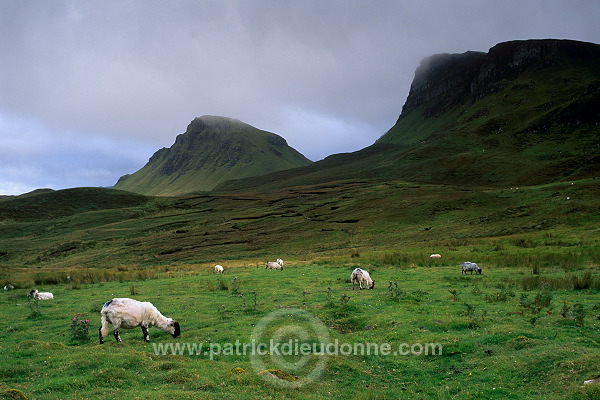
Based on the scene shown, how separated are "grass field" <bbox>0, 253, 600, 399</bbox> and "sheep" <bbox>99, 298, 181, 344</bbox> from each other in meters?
0.54

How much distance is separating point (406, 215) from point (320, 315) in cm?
7158

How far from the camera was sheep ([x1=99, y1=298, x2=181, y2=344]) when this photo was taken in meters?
14.4

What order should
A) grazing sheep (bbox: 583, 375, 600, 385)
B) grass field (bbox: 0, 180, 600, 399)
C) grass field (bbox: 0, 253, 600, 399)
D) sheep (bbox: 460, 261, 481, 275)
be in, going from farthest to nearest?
sheep (bbox: 460, 261, 481, 275)
grass field (bbox: 0, 180, 600, 399)
grass field (bbox: 0, 253, 600, 399)
grazing sheep (bbox: 583, 375, 600, 385)

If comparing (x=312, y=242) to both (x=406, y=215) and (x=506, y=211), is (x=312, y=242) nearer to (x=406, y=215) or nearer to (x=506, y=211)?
(x=406, y=215)

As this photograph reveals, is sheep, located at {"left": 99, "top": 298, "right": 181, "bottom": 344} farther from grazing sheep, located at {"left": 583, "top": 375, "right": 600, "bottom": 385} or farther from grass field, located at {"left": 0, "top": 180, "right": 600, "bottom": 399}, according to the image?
grazing sheep, located at {"left": 583, "top": 375, "right": 600, "bottom": 385}

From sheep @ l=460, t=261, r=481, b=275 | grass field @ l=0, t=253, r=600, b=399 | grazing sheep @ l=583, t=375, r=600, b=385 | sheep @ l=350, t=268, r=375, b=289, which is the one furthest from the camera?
sheep @ l=460, t=261, r=481, b=275

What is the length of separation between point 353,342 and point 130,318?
8.73 meters

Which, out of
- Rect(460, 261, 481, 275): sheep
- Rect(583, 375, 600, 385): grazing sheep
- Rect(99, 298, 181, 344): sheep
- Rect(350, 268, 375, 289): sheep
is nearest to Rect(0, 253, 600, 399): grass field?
Rect(583, 375, 600, 385): grazing sheep

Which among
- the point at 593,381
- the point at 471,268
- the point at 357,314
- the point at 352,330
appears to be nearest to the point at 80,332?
the point at 352,330

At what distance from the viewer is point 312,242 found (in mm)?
75938

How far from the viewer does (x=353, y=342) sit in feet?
44.0

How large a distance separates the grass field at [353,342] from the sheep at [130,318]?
541 millimetres

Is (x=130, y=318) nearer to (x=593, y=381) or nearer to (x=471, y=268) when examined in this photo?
(x=593, y=381)

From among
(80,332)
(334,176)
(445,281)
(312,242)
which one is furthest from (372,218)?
(334,176)
